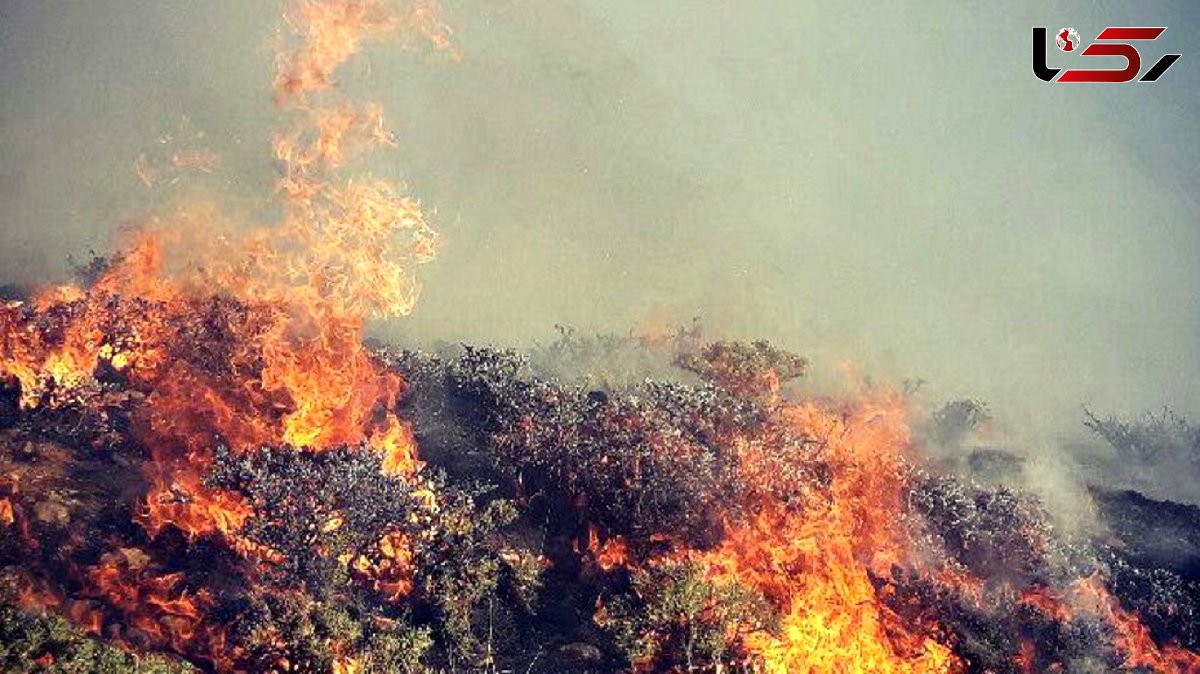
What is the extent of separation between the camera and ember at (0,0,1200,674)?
1717cm

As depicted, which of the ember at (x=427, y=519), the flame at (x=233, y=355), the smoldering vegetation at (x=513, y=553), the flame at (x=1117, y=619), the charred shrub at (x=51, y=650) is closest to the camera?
the charred shrub at (x=51, y=650)

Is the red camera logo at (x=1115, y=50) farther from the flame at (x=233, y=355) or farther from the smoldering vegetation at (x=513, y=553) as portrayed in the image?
the flame at (x=233, y=355)

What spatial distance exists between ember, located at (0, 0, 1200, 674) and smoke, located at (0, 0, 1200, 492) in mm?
18159

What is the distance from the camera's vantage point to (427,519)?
1955 cm

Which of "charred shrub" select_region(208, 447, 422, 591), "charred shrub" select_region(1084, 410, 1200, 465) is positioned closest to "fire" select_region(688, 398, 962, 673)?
"charred shrub" select_region(208, 447, 422, 591)

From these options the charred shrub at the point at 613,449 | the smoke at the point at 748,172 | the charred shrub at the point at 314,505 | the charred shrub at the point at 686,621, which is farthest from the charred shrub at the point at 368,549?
the smoke at the point at 748,172

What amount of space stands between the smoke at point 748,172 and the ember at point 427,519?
18.2 m

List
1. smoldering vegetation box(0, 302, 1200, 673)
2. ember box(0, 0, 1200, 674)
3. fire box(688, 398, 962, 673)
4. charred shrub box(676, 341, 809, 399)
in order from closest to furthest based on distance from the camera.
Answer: smoldering vegetation box(0, 302, 1200, 673)
ember box(0, 0, 1200, 674)
fire box(688, 398, 962, 673)
charred shrub box(676, 341, 809, 399)

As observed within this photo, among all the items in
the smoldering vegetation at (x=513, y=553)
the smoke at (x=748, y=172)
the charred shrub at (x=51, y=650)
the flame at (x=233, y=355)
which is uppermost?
the smoke at (x=748, y=172)

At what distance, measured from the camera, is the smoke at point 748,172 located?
193ft

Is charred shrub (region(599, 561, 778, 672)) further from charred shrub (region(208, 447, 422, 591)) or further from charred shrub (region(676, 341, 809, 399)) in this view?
charred shrub (region(676, 341, 809, 399))

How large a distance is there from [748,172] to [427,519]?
7297cm

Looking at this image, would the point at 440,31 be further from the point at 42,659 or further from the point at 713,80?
the point at 42,659

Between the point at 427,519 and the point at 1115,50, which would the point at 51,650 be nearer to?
the point at 427,519
